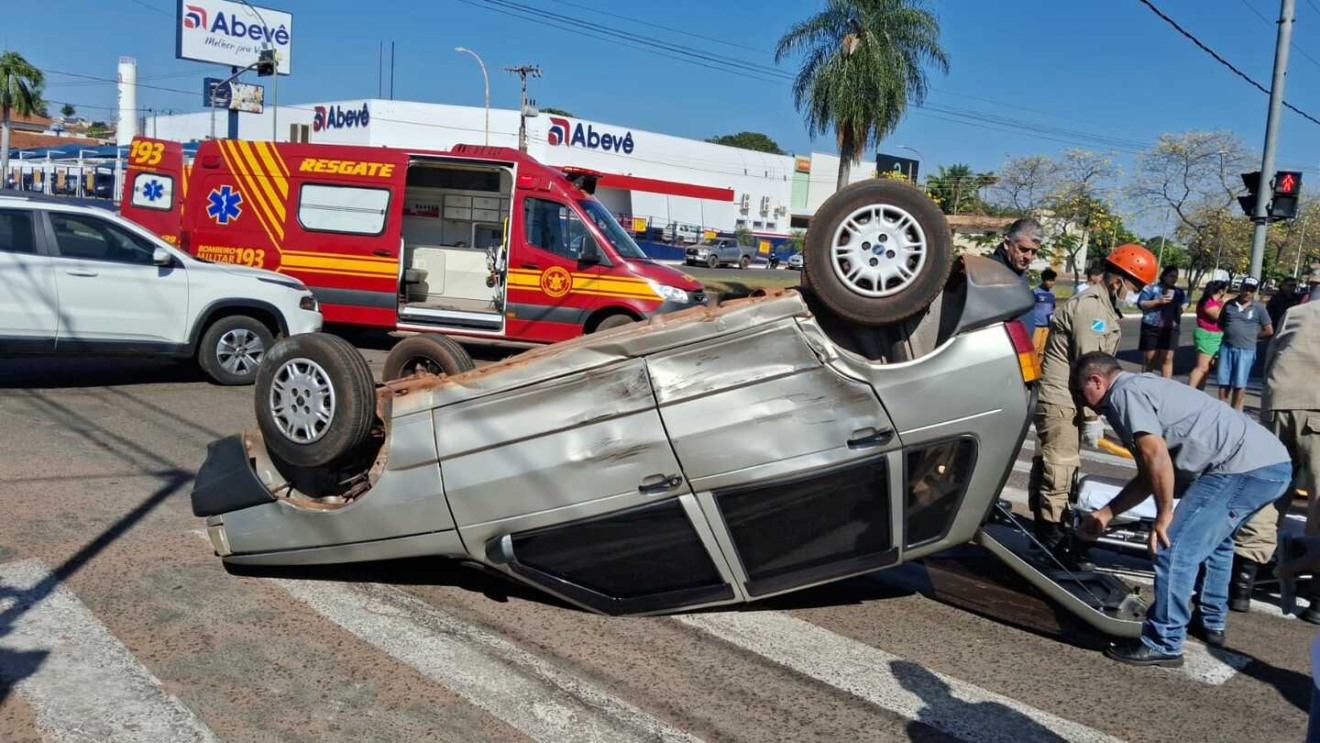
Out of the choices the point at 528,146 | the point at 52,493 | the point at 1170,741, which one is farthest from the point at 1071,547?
the point at 528,146

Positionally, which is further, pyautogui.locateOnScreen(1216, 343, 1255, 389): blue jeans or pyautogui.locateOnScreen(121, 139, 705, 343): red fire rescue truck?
pyautogui.locateOnScreen(121, 139, 705, 343): red fire rescue truck

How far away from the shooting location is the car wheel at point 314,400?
187 inches

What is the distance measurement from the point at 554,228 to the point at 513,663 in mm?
8744

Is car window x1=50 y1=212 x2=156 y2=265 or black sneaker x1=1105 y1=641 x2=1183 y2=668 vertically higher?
car window x1=50 y1=212 x2=156 y2=265

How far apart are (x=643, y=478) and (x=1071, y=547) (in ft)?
9.21

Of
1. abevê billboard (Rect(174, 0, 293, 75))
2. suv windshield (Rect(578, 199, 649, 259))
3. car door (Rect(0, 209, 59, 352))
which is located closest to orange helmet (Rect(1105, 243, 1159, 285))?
suv windshield (Rect(578, 199, 649, 259))

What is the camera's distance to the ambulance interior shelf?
45.5ft

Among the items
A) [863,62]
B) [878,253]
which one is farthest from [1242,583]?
[863,62]

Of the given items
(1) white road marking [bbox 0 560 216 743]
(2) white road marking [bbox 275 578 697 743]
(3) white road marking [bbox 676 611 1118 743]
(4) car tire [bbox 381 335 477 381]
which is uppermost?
(4) car tire [bbox 381 335 477 381]

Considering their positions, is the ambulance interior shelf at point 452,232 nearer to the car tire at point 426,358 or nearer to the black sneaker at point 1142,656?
the car tire at point 426,358

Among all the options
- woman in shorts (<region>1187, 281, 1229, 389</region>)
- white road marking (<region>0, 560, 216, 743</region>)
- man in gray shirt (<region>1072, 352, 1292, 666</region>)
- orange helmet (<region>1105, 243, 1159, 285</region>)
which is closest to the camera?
white road marking (<region>0, 560, 216, 743</region>)

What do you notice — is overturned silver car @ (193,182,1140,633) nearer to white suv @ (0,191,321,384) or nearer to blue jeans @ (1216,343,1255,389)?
white suv @ (0,191,321,384)

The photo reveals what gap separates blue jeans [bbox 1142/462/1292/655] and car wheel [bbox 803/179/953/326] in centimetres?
151

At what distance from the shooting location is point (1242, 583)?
5.49 m
